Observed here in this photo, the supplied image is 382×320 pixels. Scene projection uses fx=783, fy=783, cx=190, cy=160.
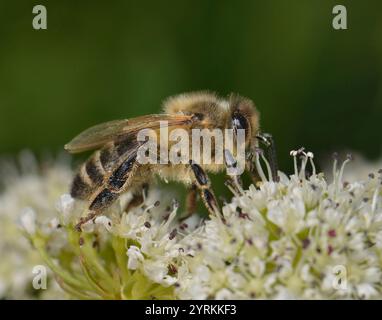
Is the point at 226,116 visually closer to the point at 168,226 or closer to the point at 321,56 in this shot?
the point at 168,226

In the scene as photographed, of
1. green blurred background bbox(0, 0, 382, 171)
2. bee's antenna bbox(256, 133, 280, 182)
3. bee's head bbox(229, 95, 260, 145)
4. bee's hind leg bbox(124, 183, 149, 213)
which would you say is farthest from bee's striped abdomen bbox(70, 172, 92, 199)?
green blurred background bbox(0, 0, 382, 171)

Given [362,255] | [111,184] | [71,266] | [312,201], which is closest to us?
[362,255]

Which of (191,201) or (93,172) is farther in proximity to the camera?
(191,201)

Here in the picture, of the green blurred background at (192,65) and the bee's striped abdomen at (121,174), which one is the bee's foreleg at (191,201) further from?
the green blurred background at (192,65)

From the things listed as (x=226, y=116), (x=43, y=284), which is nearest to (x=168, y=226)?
(x=226, y=116)

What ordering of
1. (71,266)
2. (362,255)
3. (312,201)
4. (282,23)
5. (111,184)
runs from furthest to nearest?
(282,23) < (71,266) < (111,184) < (312,201) < (362,255)

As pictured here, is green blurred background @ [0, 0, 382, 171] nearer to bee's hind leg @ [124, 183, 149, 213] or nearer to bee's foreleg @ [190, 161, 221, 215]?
bee's hind leg @ [124, 183, 149, 213]

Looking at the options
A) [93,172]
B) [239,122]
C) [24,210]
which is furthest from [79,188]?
[239,122]

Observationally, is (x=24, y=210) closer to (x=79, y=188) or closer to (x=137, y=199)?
(x=79, y=188)
